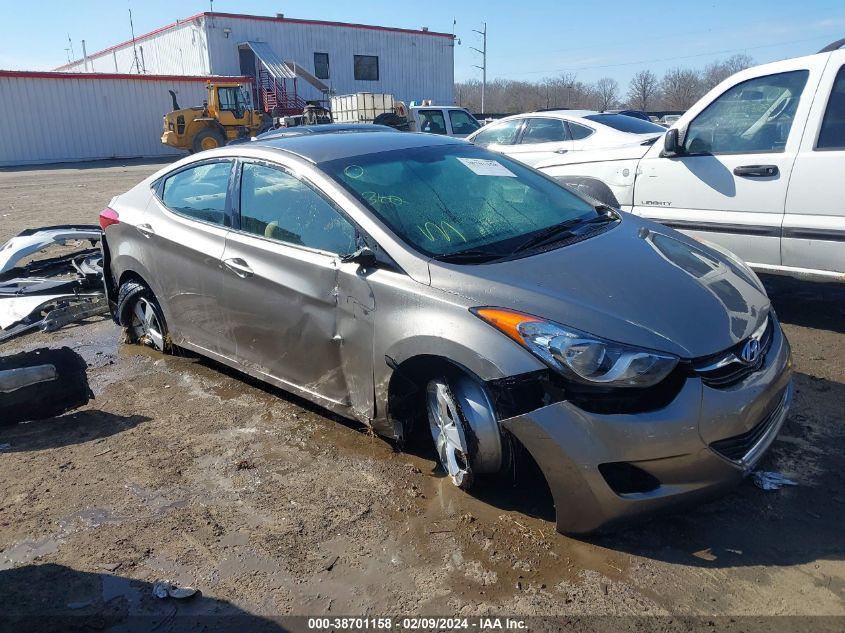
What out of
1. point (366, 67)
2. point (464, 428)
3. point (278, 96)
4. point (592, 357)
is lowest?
point (464, 428)

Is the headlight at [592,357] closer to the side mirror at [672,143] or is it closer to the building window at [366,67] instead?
the side mirror at [672,143]

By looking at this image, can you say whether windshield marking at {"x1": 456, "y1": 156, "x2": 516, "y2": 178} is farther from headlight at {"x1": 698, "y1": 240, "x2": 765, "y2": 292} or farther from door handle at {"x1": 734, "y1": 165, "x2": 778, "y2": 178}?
door handle at {"x1": 734, "y1": 165, "x2": 778, "y2": 178}

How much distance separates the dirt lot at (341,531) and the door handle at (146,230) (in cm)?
121

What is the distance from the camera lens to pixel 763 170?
5043 mm

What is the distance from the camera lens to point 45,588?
278 cm

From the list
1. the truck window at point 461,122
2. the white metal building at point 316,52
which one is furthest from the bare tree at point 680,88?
the truck window at point 461,122

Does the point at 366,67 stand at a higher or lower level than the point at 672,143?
higher

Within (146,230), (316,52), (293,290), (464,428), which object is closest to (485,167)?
(293,290)

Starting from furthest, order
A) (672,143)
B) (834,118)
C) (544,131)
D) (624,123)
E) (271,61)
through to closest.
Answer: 1. (271,61)
2. (544,131)
3. (624,123)
4. (672,143)
5. (834,118)

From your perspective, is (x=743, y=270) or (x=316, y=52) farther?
(x=316, y=52)

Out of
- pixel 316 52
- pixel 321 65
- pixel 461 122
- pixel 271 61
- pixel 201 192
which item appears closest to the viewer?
pixel 201 192

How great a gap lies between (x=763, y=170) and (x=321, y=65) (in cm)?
3721

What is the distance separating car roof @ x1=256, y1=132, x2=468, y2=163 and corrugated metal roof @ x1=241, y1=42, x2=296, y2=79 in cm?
3221

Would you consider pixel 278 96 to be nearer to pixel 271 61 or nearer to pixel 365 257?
pixel 271 61
